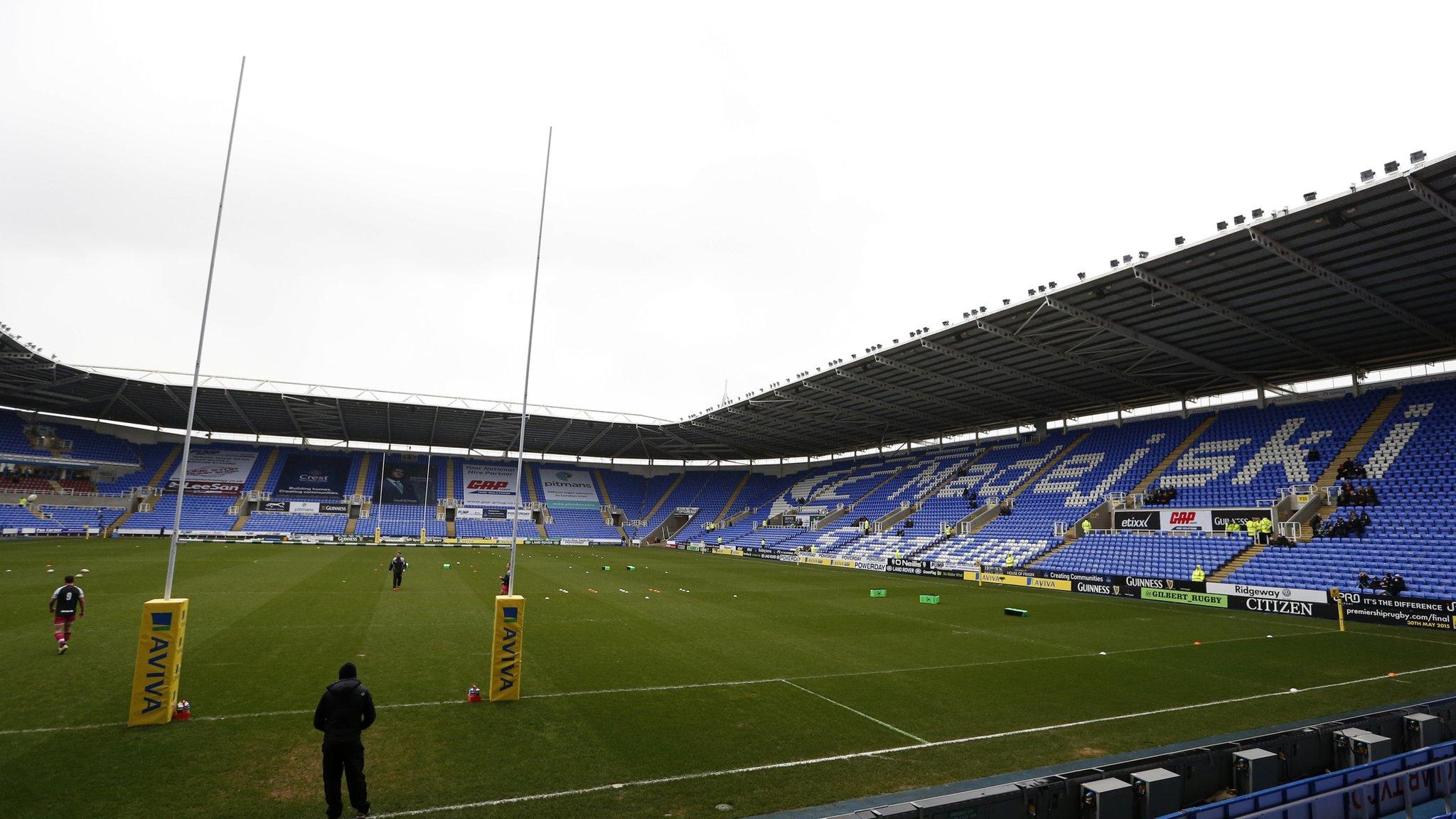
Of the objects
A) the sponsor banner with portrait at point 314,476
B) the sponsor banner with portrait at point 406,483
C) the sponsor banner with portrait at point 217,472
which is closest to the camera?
the sponsor banner with portrait at point 217,472

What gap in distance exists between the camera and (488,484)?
2876 inches

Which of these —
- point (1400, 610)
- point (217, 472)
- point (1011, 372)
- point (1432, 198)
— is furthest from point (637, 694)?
point (217, 472)

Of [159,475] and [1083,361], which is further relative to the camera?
[159,475]

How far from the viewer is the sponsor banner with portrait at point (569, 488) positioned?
7519 centimetres

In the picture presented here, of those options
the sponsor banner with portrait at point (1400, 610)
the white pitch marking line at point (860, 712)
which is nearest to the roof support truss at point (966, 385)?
the sponsor banner with portrait at point (1400, 610)

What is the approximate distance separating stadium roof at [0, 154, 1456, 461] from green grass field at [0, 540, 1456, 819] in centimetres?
1215

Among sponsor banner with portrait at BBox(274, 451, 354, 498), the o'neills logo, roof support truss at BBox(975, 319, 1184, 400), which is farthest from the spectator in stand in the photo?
sponsor banner with portrait at BBox(274, 451, 354, 498)

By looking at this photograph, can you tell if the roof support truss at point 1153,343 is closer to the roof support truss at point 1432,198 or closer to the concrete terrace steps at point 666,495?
the roof support truss at point 1432,198

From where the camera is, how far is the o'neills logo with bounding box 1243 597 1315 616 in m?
23.7

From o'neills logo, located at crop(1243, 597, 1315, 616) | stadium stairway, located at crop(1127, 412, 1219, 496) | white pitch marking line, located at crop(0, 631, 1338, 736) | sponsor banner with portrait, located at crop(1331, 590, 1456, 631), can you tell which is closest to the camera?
white pitch marking line, located at crop(0, 631, 1338, 736)

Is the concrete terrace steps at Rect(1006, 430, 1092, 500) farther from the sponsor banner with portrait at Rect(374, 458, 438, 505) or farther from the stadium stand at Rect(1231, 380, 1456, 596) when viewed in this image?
the sponsor banner with portrait at Rect(374, 458, 438, 505)

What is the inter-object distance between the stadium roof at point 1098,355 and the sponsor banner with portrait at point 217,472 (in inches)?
104

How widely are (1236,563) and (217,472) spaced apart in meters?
77.2

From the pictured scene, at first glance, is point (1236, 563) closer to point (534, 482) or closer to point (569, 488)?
point (569, 488)
